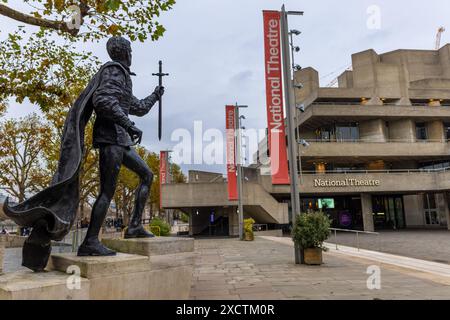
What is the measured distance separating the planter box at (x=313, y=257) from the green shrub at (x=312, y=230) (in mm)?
120

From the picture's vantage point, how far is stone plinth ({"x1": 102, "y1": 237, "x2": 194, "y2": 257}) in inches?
183

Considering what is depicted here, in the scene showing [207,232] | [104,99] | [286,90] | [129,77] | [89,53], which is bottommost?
[207,232]

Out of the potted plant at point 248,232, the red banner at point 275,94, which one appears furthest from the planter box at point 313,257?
the potted plant at point 248,232

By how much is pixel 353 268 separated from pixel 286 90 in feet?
19.3

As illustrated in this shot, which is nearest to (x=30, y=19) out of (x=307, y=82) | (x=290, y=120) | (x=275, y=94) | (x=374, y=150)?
(x=290, y=120)

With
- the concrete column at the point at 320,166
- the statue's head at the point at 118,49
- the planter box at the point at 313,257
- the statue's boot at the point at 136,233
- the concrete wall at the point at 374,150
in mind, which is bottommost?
the planter box at the point at 313,257

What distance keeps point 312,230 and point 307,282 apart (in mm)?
2925

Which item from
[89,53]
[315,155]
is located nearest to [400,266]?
[89,53]

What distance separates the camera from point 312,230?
33.4 feet

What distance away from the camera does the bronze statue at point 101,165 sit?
368 centimetres

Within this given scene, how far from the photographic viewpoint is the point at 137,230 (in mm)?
5090

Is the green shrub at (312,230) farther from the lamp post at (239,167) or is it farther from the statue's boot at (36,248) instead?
the lamp post at (239,167)

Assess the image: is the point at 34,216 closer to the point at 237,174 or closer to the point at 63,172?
the point at 63,172

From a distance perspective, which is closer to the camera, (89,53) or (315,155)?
(89,53)
